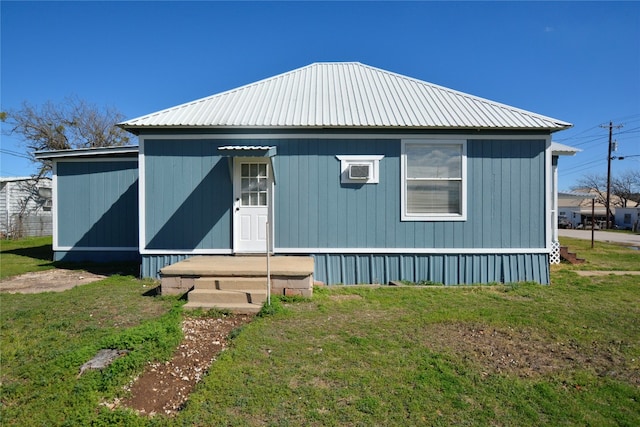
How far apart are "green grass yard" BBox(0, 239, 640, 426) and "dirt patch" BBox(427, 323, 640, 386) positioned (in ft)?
0.06

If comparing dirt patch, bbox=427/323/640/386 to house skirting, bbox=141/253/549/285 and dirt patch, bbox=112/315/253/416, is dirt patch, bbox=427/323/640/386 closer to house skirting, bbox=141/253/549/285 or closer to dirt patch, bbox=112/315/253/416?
dirt patch, bbox=112/315/253/416

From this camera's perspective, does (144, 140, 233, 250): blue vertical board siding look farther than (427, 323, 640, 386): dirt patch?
Yes

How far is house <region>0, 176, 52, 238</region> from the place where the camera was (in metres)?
15.4

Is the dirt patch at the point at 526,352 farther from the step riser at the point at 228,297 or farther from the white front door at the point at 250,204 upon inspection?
the white front door at the point at 250,204

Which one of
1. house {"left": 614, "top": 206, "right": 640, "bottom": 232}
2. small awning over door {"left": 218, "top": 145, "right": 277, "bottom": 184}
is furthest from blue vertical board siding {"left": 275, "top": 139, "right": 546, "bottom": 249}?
house {"left": 614, "top": 206, "right": 640, "bottom": 232}

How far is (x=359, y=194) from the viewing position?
6.86m

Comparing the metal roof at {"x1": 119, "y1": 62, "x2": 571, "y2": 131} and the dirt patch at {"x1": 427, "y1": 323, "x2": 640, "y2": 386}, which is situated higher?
→ the metal roof at {"x1": 119, "y1": 62, "x2": 571, "y2": 131}

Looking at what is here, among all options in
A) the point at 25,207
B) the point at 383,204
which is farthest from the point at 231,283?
the point at 25,207

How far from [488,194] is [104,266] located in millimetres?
9124

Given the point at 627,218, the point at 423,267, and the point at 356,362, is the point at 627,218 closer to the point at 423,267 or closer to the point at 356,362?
the point at 423,267

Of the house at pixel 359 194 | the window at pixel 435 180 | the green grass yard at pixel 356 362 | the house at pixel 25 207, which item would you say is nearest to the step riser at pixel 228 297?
the green grass yard at pixel 356 362

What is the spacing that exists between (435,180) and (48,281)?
8.19m

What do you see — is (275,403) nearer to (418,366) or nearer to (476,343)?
(418,366)

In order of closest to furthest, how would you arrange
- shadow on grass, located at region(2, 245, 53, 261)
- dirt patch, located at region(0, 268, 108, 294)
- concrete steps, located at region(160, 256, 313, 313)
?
1. concrete steps, located at region(160, 256, 313, 313)
2. dirt patch, located at region(0, 268, 108, 294)
3. shadow on grass, located at region(2, 245, 53, 261)
